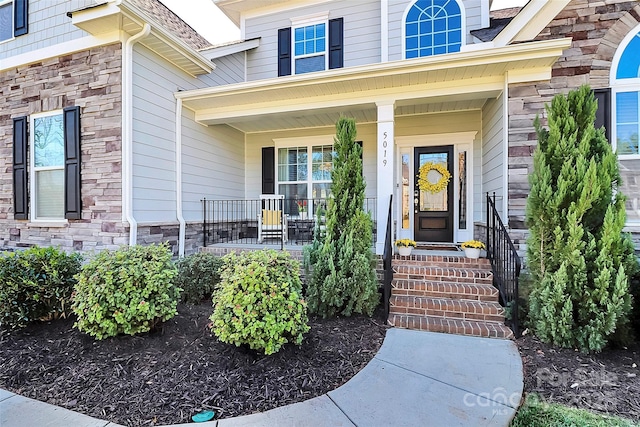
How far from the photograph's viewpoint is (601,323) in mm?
3139

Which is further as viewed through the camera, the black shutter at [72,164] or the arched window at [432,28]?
the arched window at [432,28]

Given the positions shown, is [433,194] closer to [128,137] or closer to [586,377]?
[586,377]

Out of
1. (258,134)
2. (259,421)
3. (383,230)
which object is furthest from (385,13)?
(259,421)

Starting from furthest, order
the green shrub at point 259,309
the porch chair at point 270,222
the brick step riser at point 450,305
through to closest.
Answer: the porch chair at point 270,222 → the brick step riser at point 450,305 → the green shrub at point 259,309

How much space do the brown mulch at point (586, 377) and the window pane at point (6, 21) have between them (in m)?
9.80

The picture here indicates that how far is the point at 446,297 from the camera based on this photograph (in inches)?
170

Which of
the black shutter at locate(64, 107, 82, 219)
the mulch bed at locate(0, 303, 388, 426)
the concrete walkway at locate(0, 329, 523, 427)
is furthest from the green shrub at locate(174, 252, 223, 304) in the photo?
the black shutter at locate(64, 107, 82, 219)

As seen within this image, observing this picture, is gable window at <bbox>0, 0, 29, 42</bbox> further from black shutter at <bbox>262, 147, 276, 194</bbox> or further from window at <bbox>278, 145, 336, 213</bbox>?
window at <bbox>278, 145, 336, 213</bbox>

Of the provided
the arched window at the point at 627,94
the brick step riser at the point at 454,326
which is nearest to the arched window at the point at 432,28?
the arched window at the point at 627,94

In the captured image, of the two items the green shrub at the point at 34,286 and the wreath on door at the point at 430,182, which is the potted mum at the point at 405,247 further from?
Result: the green shrub at the point at 34,286

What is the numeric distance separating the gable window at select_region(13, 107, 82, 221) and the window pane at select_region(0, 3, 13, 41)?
5.70ft

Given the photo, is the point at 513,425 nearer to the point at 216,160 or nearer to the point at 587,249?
the point at 587,249

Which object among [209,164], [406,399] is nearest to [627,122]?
[406,399]

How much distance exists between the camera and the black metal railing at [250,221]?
6775 millimetres
